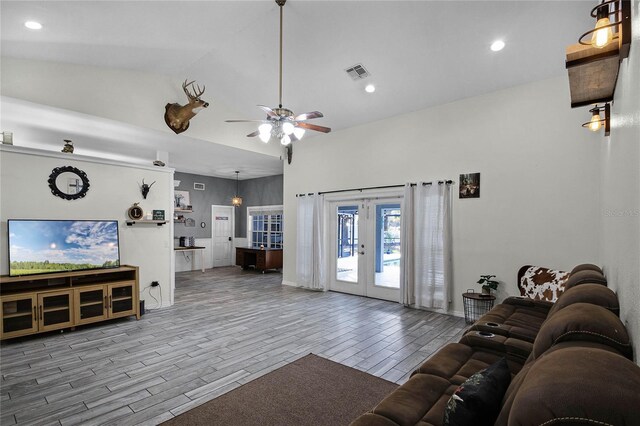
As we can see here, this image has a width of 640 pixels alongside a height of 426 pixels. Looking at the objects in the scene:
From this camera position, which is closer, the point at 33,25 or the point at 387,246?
the point at 33,25

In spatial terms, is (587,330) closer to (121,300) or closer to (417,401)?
(417,401)

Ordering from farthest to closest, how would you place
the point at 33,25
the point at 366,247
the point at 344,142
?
the point at 344,142
the point at 366,247
the point at 33,25

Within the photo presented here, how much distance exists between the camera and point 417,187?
530 cm

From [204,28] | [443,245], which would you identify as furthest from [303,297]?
[204,28]

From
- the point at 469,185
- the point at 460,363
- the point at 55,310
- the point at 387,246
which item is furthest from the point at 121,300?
the point at 469,185

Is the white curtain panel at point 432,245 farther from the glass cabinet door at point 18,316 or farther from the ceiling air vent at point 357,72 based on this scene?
the glass cabinet door at point 18,316

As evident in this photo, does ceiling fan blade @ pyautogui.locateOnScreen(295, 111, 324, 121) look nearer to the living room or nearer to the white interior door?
the living room

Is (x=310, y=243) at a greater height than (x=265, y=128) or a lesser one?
lesser

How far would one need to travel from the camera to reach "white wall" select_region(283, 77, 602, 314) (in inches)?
157

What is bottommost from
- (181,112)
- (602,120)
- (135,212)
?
(135,212)

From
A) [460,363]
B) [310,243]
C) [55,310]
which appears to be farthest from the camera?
[310,243]

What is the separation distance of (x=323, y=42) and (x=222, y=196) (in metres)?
7.45

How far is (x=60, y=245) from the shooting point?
429 centimetres

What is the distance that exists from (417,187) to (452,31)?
2.36 metres
